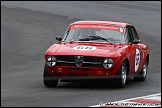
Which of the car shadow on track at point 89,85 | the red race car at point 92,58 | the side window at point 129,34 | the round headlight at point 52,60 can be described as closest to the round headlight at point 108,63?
the red race car at point 92,58

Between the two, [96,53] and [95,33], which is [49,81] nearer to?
[96,53]

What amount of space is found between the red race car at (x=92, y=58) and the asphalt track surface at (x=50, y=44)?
297 mm

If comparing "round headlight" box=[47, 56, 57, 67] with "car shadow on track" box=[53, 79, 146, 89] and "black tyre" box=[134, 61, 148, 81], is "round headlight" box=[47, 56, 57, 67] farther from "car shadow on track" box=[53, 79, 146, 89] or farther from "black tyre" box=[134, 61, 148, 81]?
"black tyre" box=[134, 61, 148, 81]

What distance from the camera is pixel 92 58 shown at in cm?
1374

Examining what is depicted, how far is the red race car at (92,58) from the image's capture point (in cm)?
1376

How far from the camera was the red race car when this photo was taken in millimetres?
13758

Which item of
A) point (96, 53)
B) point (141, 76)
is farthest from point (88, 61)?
point (141, 76)

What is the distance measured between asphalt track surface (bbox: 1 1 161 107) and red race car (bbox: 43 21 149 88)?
0.97ft

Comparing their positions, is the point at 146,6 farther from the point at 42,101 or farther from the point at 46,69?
the point at 42,101

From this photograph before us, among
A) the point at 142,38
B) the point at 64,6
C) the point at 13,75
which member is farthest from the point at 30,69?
the point at 64,6

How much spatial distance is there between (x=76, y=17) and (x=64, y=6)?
395 centimetres

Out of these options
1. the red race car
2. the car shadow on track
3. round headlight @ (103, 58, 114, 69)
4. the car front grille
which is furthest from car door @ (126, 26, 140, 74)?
the car front grille

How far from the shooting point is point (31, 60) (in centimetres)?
2022

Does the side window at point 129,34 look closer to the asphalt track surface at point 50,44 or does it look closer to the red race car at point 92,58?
the red race car at point 92,58
